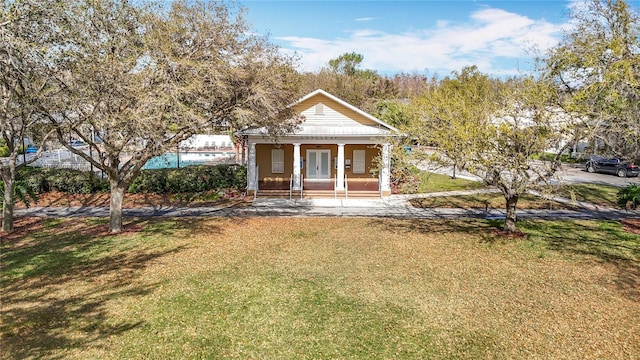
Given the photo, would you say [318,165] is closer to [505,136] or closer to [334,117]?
[334,117]

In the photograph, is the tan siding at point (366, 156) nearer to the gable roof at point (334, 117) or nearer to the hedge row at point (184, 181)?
the gable roof at point (334, 117)

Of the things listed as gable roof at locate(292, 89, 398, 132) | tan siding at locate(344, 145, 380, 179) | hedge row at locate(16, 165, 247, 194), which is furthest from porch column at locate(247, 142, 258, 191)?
tan siding at locate(344, 145, 380, 179)

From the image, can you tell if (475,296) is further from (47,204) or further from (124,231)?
(47,204)

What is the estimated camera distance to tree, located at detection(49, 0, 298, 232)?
39.1ft

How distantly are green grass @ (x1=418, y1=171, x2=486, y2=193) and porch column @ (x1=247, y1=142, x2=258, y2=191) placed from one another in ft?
33.2

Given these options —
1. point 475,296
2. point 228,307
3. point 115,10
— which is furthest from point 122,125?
point 475,296

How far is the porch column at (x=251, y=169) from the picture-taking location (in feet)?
74.9

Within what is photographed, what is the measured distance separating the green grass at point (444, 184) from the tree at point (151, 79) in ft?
43.9

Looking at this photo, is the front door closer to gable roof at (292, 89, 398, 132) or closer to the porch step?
the porch step

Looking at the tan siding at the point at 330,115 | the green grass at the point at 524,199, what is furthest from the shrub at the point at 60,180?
the green grass at the point at 524,199

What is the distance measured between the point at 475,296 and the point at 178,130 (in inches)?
431

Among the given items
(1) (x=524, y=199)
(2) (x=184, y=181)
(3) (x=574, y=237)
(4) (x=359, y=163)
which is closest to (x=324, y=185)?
(4) (x=359, y=163)

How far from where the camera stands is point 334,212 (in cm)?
1905

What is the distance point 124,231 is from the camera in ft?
49.2
